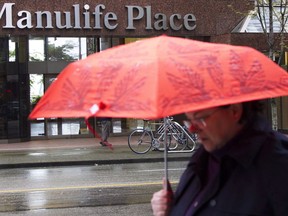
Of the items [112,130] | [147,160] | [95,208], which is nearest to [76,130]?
[112,130]

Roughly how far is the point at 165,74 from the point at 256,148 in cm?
44

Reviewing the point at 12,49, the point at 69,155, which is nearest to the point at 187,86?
the point at 69,155

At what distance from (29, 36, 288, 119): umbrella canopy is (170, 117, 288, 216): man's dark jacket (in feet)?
0.57

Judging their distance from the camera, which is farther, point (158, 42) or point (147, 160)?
point (147, 160)

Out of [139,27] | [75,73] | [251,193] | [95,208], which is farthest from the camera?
[139,27]

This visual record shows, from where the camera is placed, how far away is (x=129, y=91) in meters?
1.82

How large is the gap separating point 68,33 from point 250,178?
60.2 feet

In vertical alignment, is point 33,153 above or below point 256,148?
below

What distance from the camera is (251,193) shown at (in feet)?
5.73

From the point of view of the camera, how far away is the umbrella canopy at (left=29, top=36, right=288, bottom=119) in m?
1.74

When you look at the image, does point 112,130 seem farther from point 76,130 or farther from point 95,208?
point 95,208

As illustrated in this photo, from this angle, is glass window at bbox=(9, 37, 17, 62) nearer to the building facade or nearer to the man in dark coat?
the building facade

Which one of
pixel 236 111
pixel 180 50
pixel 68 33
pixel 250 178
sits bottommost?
pixel 250 178

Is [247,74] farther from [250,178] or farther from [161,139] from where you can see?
[161,139]
